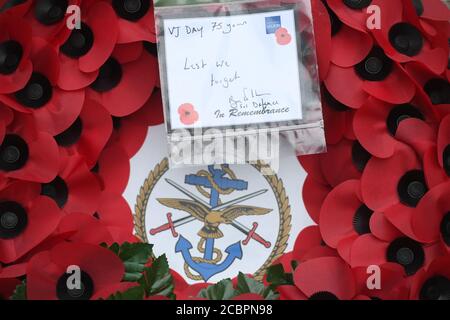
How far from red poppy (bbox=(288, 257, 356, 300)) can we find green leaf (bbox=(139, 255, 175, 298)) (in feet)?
0.67

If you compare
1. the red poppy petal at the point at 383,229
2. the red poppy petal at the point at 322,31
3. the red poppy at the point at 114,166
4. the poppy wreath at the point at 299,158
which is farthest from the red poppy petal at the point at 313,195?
the red poppy at the point at 114,166

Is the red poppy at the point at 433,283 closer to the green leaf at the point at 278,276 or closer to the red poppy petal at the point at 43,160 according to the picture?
the green leaf at the point at 278,276

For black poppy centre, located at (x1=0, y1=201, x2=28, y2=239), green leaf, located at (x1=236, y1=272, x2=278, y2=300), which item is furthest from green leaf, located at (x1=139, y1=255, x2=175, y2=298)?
black poppy centre, located at (x1=0, y1=201, x2=28, y2=239)

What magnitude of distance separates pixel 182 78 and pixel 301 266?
1.19ft

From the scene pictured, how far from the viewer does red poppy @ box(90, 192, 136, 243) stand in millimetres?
1250

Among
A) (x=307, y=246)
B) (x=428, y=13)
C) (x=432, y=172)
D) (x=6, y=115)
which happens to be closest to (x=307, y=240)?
(x=307, y=246)

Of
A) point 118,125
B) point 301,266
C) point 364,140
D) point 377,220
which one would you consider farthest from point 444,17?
point 118,125

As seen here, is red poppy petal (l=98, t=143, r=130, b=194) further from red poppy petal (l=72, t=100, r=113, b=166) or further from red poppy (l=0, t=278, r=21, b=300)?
red poppy (l=0, t=278, r=21, b=300)

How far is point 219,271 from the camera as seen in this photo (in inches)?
48.9

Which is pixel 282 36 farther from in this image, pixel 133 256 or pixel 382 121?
pixel 133 256

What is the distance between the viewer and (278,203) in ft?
4.17

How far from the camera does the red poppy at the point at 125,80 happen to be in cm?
125

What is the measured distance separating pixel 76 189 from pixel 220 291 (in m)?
0.29

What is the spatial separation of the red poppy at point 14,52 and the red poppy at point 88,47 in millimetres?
60
